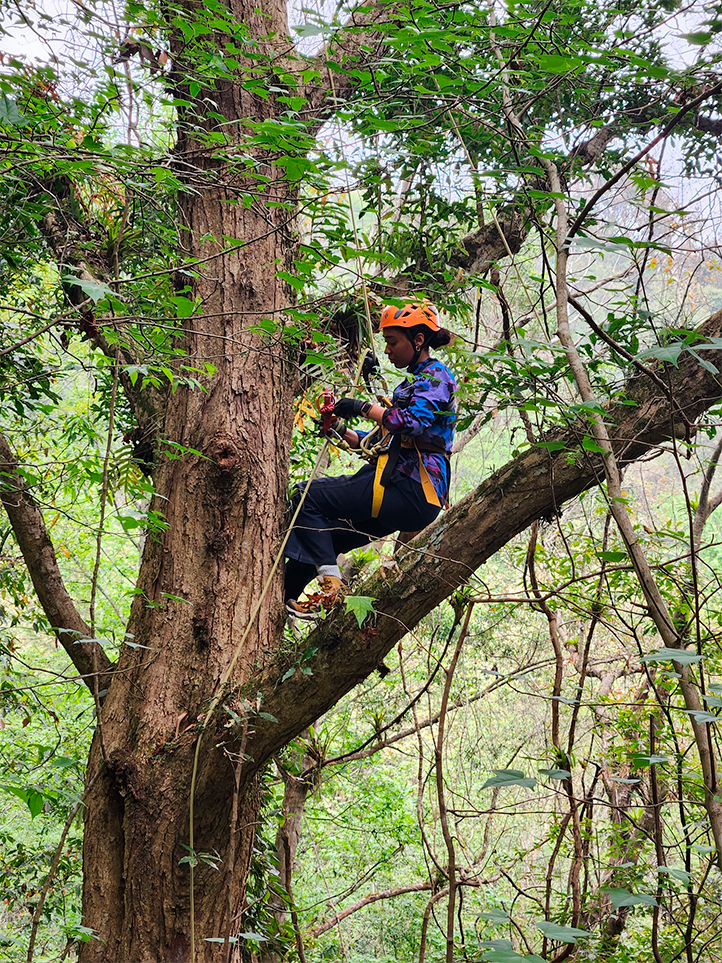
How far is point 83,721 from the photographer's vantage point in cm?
701

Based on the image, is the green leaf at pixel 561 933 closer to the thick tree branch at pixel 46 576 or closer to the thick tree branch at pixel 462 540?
the thick tree branch at pixel 462 540

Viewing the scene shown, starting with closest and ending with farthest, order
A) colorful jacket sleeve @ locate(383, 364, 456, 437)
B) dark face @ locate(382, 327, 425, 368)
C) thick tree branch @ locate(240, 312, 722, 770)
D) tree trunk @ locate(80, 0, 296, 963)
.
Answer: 1. thick tree branch @ locate(240, 312, 722, 770)
2. tree trunk @ locate(80, 0, 296, 963)
3. colorful jacket sleeve @ locate(383, 364, 456, 437)
4. dark face @ locate(382, 327, 425, 368)

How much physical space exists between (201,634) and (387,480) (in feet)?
3.35

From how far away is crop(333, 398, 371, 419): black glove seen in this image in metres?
3.04

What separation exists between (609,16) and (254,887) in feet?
12.8

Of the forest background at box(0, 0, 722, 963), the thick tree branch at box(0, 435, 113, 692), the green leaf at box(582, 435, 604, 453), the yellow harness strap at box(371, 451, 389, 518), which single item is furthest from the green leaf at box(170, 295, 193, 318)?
the yellow harness strap at box(371, 451, 389, 518)

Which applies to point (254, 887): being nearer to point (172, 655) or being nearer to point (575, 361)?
point (172, 655)

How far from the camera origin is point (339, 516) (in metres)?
3.32

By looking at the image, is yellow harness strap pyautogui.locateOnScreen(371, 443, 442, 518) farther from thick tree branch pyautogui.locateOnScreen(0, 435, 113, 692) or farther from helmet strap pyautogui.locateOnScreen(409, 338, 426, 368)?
thick tree branch pyautogui.locateOnScreen(0, 435, 113, 692)

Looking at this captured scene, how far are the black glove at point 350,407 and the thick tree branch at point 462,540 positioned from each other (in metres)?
0.70

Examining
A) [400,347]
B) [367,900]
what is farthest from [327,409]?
[367,900]

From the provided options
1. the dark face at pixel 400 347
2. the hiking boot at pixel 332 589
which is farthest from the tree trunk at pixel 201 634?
the dark face at pixel 400 347

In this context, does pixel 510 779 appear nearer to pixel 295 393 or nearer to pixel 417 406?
pixel 417 406

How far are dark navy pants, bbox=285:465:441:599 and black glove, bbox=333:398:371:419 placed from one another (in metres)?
0.28
